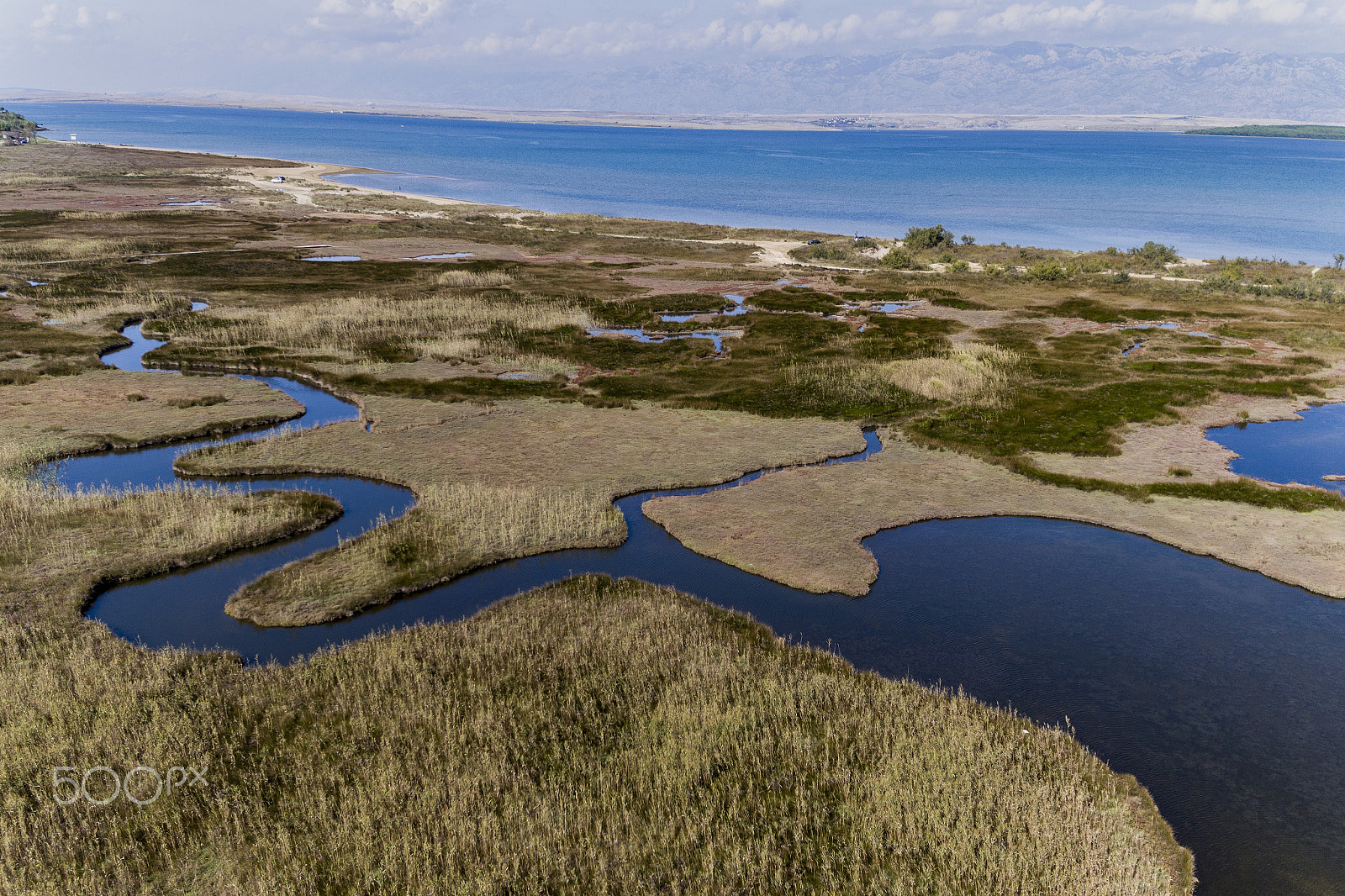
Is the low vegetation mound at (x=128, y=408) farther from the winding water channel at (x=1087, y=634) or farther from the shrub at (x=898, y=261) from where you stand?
the shrub at (x=898, y=261)

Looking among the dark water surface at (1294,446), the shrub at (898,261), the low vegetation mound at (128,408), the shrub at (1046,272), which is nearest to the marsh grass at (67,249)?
the low vegetation mound at (128,408)

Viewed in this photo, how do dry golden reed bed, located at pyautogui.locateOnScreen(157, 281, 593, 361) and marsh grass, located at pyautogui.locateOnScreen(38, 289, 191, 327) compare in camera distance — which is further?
marsh grass, located at pyautogui.locateOnScreen(38, 289, 191, 327)

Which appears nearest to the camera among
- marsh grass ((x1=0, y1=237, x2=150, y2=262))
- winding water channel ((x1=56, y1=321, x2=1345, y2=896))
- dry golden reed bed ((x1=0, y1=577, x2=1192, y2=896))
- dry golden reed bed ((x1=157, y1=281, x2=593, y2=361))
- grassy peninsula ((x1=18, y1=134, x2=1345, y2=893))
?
dry golden reed bed ((x1=0, y1=577, x2=1192, y2=896))

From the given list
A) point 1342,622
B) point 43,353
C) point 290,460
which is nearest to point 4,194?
point 43,353

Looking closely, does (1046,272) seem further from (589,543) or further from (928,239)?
(589,543)

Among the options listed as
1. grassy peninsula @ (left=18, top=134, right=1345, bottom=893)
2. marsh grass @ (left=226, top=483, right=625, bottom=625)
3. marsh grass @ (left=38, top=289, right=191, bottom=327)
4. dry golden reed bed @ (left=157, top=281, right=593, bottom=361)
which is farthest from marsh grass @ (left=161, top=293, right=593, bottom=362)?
marsh grass @ (left=226, top=483, right=625, bottom=625)

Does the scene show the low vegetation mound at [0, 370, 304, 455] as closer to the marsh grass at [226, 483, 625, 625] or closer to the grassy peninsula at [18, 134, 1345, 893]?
the grassy peninsula at [18, 134, 1345, 893]
